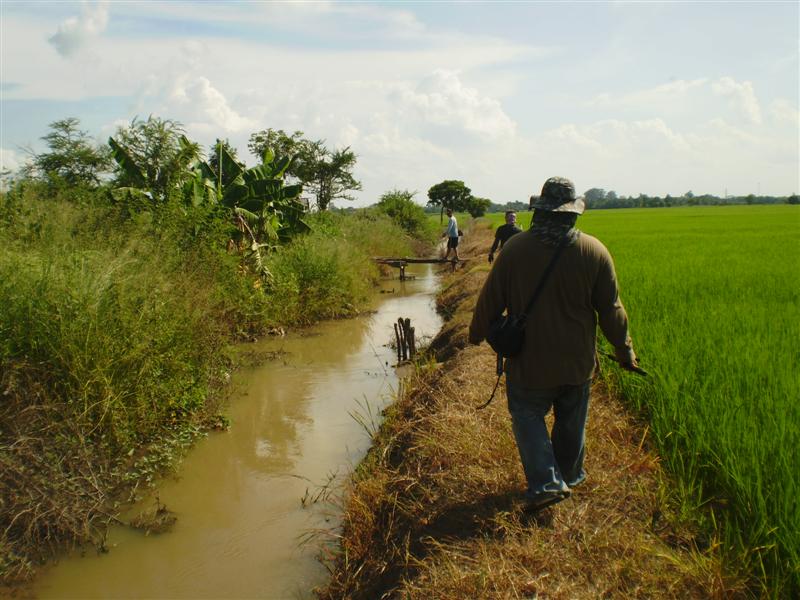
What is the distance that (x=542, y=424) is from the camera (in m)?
3.26

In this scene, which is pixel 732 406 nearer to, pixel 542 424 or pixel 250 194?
pixel 542 424

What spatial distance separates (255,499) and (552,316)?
3347 millimetres

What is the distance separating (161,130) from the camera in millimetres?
9320

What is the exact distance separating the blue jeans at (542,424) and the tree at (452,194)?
52145mm

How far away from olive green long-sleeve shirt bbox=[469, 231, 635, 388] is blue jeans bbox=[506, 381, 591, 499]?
11 cm

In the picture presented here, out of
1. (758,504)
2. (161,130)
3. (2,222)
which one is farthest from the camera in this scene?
(161,130)

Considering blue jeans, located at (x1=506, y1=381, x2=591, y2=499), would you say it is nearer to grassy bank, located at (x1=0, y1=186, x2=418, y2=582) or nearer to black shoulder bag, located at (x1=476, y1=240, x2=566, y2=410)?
black shoulder bag, located at (x1=476, y1=240, x2=566, y2=410)

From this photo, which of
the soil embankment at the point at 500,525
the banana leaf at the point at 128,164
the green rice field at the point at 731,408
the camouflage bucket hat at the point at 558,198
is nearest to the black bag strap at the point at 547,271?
the camouflage bucket hat at the point at 558,198

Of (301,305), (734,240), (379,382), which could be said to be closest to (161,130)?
(301,305)

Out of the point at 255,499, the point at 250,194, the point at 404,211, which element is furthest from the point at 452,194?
the point at 255,499

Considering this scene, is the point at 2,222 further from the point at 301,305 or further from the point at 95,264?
the point at 301,305

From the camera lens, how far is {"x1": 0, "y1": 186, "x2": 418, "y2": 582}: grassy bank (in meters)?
4.18

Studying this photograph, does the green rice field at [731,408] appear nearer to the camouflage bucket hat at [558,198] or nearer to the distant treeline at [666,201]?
the camouflage bucket hat at [558,198]

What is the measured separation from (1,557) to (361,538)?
222 centimetres
